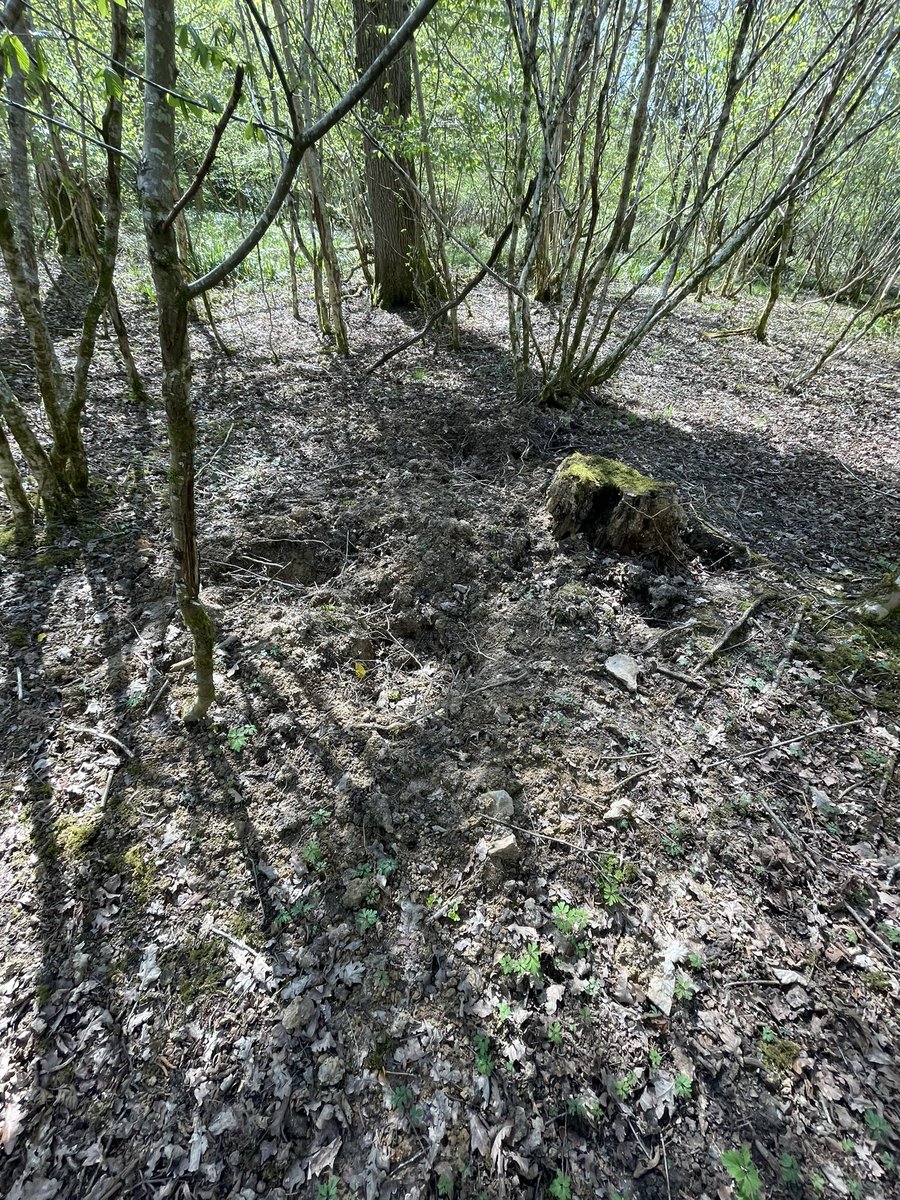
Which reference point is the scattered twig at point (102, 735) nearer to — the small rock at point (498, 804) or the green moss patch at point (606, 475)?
the small rock at point (498, 804)

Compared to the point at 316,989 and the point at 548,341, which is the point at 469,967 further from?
the point at 548,341

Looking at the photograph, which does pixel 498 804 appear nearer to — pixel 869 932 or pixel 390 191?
pixel 869 932

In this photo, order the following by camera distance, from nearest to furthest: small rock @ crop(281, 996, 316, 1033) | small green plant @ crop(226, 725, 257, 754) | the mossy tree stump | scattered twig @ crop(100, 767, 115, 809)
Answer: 1. small rock @ crop(281, 996, 316, 1033)
2. scattered twig @ crop(100, 767, 115, 809)
3. small green plant @ crop(226, 725, 257, 754)
4. the mossy tree stump

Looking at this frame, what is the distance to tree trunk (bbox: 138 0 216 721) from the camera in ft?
5.61

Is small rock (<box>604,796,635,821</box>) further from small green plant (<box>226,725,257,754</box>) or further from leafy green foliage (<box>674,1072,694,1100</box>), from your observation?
small green plant (<box>226,725,257,754</box>)

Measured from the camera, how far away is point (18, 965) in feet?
6.81

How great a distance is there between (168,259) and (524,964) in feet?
9.63

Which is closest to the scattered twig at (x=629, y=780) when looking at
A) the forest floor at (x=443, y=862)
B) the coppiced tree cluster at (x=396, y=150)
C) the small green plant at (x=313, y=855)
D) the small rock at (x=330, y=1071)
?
the forest floor at (x=443, y=862)

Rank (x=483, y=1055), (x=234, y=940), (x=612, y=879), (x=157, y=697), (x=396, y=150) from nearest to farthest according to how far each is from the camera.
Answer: (x=483, y=1055)
(x=234, y=940)
(x=612, y=879)
(x=157, y=697)
(x=396, y=150)

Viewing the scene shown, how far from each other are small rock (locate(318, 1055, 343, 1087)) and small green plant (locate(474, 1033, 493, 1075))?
0.50 metres

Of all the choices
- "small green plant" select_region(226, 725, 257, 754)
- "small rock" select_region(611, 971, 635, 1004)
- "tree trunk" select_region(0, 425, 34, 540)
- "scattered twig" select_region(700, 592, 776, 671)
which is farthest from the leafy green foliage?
"tree trunk" select_region(0, 425, 34, 540)

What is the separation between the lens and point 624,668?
3.18 metres

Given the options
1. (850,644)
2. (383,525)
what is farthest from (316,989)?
(850,644)

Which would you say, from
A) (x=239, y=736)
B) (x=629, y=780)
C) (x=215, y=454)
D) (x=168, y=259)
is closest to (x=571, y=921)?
(x=629, y=780)
